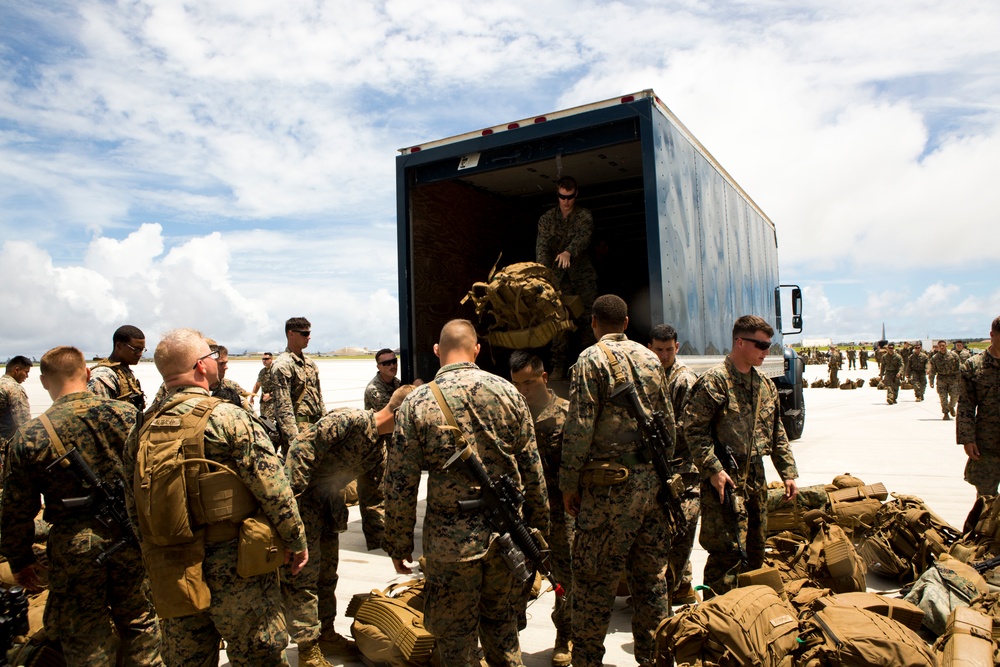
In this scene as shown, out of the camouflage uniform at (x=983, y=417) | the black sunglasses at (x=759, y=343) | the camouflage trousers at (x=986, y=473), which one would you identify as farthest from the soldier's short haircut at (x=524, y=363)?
the camouflage trousers at (x=986, y=473)

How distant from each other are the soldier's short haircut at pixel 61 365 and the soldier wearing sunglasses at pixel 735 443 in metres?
3.17

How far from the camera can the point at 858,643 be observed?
2.46 meters

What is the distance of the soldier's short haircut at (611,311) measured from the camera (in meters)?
3.25

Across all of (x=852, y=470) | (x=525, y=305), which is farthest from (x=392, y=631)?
(x=852, y=470)

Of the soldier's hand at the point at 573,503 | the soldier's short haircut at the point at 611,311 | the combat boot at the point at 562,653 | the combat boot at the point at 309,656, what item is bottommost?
the combat boot at the point at 562,653

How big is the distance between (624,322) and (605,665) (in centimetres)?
173

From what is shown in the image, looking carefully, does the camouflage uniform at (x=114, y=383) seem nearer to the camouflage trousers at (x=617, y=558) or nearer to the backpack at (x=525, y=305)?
the backpack at (x=525, y=305)

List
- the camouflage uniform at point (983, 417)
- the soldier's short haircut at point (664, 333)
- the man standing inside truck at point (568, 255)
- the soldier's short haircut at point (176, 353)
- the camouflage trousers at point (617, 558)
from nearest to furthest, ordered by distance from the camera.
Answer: the soldier's short haircut at point (176, 353), the camouflage trousers at point (617, 558), the soldier's short haircut at point (664, 333), the camouflage uniform at point (983, 417), the man standing inside truck at point (568, 255)

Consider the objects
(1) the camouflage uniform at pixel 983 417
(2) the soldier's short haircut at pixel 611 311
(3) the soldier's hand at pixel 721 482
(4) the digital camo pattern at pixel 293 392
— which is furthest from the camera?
(4) the digital camo pattern at pixel 293 392

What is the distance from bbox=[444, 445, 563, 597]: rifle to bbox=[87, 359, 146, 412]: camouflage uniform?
323cm

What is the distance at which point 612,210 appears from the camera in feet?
22.7

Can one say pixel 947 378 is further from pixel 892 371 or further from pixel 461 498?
pixel 461 498

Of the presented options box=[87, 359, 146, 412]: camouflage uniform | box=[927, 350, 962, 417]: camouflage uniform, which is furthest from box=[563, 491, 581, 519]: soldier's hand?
box=[927, 350, 962, 417]: camouflage uniform

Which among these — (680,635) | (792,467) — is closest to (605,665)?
(680,635)
